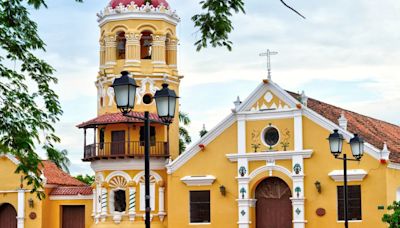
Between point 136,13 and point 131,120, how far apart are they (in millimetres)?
4973

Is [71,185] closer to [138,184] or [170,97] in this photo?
[138,184]

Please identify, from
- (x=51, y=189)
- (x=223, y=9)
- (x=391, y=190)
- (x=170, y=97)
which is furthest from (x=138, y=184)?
(x=223, y=9)

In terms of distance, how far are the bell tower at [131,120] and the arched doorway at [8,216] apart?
14.2 ft

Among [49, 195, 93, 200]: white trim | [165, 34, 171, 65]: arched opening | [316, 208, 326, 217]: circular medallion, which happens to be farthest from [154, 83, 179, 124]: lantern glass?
[49, 195, 93, 200]: white trim

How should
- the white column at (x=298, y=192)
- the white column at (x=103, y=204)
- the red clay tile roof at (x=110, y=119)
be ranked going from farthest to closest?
the white column at (x=103, y=204) → the red clay tile roof at (x=110, y=119) → the white column at (x=298, y=192)

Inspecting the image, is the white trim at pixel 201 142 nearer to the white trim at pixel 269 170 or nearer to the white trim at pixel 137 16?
the white trim at pixel 269 170

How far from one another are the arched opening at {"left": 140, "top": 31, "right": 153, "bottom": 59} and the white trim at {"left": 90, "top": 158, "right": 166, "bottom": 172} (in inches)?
193

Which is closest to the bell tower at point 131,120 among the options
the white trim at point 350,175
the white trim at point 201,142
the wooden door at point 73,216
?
the white trim at point 201,142

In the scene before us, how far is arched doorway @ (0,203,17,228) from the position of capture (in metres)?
40.1

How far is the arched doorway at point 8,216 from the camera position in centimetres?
4006

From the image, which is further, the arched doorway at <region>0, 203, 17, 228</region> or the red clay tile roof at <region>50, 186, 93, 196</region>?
the arched doorway at <region>0, 203, 17, 228</region>

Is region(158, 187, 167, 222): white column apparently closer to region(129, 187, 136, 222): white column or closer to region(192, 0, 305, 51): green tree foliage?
region(129, 187, 136, 222): white column

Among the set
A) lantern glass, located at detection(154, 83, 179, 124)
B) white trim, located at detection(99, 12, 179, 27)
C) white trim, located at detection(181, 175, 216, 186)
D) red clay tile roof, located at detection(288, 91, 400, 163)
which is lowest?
white trim, located at detection(181, 175, 216, 186)

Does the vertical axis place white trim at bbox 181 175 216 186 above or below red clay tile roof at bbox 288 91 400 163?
below
